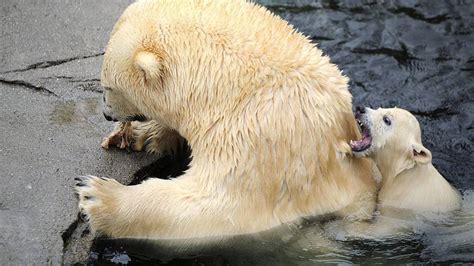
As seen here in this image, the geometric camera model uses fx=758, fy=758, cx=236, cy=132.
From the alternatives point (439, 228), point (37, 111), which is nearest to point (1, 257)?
point (37, 111)

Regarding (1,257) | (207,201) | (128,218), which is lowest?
(1,257)

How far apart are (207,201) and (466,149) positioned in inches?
81.1

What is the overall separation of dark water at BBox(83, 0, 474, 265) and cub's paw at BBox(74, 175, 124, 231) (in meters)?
0.16

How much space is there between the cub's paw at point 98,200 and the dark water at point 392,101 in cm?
16

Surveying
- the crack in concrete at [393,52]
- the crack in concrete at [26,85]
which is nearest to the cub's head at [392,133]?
the crack in concrete at [393,52]

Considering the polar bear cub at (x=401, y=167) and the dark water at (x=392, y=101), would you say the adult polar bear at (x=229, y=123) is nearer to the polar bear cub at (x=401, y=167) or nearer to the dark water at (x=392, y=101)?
the dark water at (x=392, y=101)

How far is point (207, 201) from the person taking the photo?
12.7 feet

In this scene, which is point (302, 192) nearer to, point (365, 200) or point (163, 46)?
point (365, 200)

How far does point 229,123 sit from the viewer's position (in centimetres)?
395

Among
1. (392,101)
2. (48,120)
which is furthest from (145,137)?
(392,101)

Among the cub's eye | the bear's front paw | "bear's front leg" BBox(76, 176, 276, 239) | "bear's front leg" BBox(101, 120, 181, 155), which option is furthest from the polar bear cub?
the bear's front paw

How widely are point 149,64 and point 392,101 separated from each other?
88.5 inches

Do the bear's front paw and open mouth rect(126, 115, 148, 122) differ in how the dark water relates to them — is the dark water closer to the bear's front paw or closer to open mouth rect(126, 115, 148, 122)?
the bear's front paw

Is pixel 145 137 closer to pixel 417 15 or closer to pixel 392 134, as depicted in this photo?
pixel 392 134
